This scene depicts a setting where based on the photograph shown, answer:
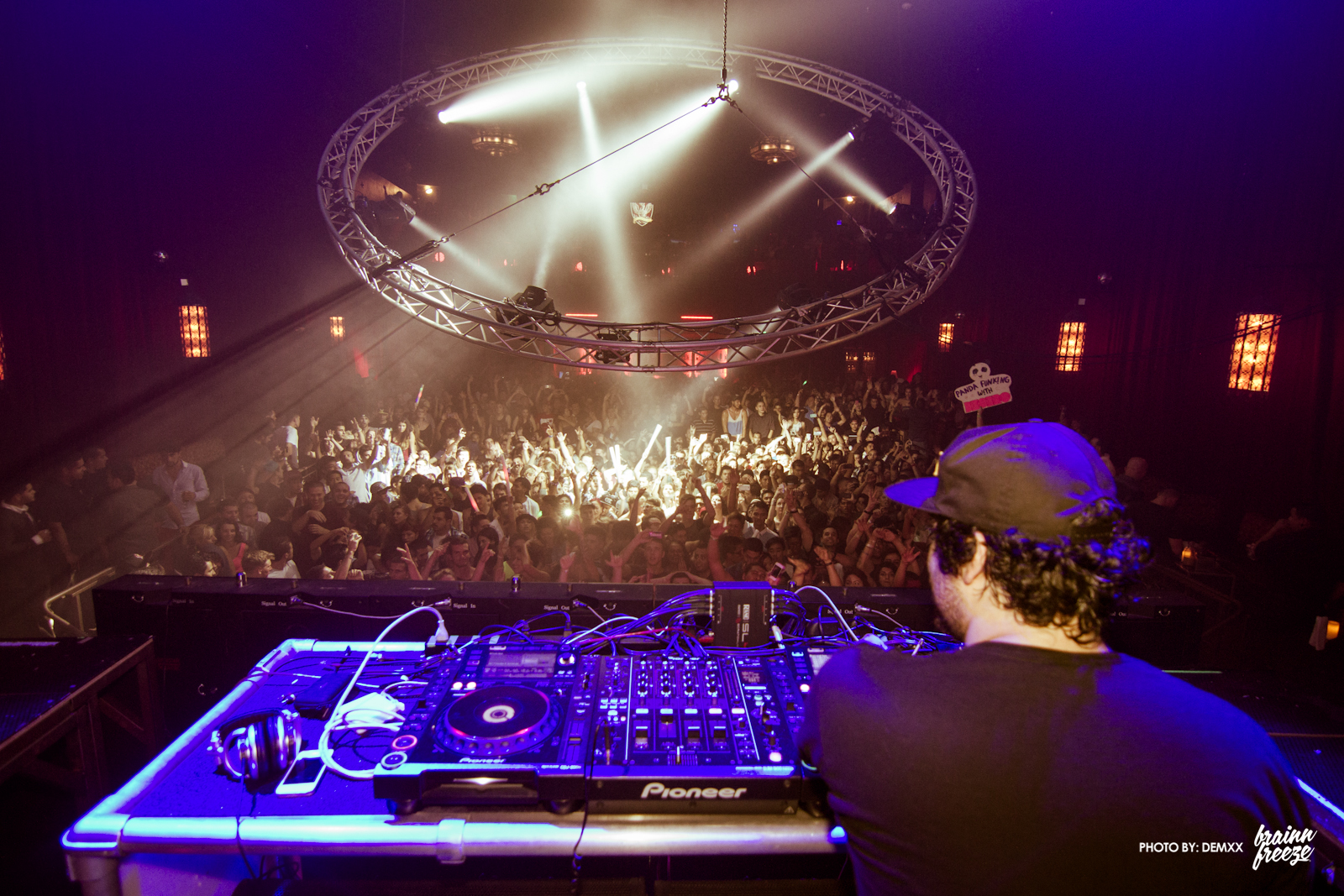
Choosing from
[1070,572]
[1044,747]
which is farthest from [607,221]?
[1044,747]

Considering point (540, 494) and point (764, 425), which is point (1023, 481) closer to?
point (540, 494)

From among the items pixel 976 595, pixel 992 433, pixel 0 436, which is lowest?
pixel 0 436

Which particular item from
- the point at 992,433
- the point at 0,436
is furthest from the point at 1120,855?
the point at 0,436

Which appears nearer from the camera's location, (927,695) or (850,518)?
(927,695)

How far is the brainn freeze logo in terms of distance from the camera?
739 millimetres

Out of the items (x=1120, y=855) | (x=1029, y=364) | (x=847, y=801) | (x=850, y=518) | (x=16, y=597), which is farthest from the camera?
(x=1029, y=364)

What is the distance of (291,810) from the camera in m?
1.20

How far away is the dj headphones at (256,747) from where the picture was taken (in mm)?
1220

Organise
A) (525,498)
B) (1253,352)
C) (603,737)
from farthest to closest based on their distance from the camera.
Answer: (1253,352) < (525,498) < (603,737)

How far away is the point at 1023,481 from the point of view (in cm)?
90

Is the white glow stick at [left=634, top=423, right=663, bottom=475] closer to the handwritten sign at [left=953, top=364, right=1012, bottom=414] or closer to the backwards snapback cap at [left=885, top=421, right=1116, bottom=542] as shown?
the handwritten sign at [left=953, top=364, right=1012, bottom=414]

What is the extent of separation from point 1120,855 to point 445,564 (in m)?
4.22

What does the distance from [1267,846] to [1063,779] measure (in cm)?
Result: 28

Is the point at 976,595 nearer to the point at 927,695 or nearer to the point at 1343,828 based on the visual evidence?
the point at 927,695
